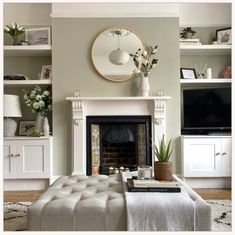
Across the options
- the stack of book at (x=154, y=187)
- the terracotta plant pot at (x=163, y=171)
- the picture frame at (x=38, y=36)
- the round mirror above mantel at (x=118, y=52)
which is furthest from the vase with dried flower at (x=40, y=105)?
the stack of book at (x=154, y=187)

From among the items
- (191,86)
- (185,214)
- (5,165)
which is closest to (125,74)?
(191,86)

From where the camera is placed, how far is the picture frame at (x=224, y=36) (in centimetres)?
442

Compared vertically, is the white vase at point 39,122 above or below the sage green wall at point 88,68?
below

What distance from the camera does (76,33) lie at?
433 centimetres

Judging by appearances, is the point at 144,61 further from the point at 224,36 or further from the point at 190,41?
the point at 224,36

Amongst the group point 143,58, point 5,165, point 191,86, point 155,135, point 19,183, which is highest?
point 143,58

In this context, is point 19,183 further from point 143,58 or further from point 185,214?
point 185,214

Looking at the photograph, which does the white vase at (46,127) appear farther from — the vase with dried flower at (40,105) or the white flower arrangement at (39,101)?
the white flower arrangement at (39,101)

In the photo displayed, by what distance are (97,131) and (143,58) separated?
121cm

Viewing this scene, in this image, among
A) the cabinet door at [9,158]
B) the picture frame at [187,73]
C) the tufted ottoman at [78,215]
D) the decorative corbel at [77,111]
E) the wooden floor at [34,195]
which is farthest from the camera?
the picture frame at [187,73]

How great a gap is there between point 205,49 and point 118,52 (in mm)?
1221

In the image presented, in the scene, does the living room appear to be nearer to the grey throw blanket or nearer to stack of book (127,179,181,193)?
stack of book (127,179,181,193)

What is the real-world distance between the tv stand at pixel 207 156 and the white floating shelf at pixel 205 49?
1.22 m

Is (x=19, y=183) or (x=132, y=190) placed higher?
(x=132, y=190)
